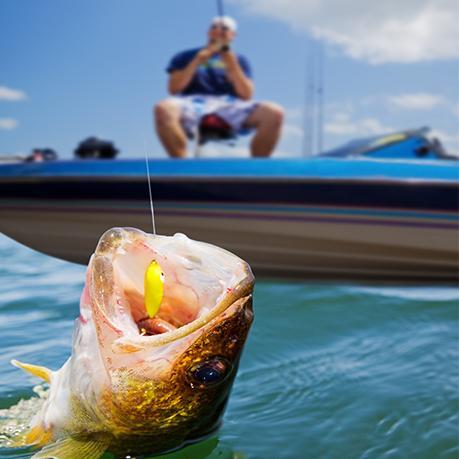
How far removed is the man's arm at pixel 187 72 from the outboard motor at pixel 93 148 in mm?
837

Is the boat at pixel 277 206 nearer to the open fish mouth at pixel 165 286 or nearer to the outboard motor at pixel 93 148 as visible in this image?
the outboard motor at pixel 93 148

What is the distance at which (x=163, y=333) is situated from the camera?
1.39 metres

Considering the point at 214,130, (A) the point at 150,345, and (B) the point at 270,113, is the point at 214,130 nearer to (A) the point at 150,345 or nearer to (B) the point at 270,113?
(B) the point at 270,113

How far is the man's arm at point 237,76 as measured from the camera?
4.93m

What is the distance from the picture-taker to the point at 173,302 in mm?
1486

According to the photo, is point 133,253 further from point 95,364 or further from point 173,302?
point 95,364

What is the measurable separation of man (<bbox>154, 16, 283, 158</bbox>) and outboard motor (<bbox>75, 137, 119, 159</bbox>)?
74cm

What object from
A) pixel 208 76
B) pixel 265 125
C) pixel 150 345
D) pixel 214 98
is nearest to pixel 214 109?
pixel 214 98

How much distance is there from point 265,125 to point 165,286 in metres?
3.64

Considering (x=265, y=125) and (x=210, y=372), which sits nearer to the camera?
(x=210, y=372)

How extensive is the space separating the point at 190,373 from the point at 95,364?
0.21 metres

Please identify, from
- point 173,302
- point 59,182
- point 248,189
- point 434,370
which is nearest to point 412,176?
point 248,189

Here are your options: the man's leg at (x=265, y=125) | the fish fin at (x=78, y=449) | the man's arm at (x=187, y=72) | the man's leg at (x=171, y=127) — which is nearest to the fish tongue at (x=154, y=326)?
the fish fin at (x=78, y=449)

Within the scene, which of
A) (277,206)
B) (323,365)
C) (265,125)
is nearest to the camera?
(323,365)
